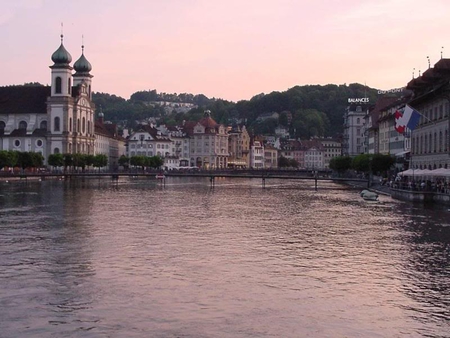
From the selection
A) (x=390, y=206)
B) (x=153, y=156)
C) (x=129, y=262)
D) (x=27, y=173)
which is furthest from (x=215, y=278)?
(x=153, y=156)

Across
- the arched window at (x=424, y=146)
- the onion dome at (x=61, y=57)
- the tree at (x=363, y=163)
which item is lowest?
the tree at (x=363, y=163)

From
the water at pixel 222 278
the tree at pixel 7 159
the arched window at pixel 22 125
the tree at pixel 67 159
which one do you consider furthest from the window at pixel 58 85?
the water at pixel 222 278

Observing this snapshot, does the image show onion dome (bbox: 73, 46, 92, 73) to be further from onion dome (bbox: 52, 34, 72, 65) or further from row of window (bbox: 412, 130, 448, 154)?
row of window (bbox: 412, 130, 448, 154)

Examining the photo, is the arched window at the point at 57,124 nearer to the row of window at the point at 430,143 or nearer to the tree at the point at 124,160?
the tree at the point at 124,160

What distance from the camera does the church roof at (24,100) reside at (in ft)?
507

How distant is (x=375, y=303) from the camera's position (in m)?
20.0

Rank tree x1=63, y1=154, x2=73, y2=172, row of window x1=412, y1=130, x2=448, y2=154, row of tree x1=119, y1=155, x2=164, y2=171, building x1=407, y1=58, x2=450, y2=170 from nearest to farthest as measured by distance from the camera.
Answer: building x1=407, y1=58, x2=450, y2=170, row of window x1=412, y1=130, x2=448, y2=154, tree x1=63, y1=154, x2=73, y2=172, row of tree x1=119, y1=155, x2=164, y2=171

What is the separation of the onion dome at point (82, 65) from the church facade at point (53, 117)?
366 inches

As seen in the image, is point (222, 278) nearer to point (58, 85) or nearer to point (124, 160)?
point (58, 85)

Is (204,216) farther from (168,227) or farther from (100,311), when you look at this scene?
(100,311)

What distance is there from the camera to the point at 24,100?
157m

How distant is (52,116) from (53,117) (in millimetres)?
300

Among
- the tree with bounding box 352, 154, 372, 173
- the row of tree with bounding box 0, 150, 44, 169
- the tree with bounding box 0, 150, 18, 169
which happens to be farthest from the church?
the tree with bounding box 352, 154, 372, 173

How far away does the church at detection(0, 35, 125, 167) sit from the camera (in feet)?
486
